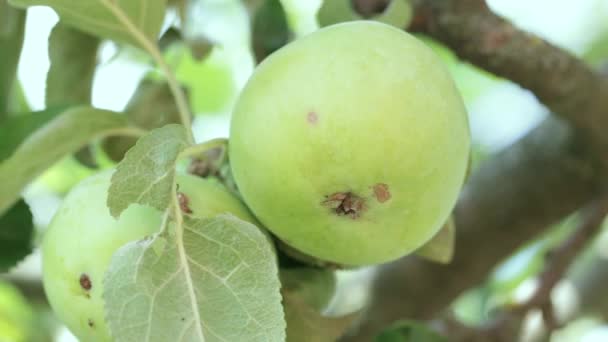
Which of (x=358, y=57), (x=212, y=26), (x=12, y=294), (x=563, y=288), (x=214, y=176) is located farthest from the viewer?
(x=12, y=294)

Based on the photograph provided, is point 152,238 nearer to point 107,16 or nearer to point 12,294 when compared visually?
point 107,16

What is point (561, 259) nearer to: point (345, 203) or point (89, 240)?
point (345, 203)

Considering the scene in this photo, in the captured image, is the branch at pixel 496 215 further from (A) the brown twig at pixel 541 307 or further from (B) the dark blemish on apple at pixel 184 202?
(B) the dark blemish on apple at pixel 184 202

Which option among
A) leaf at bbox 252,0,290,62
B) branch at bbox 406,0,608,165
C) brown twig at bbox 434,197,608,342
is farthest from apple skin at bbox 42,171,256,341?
brown twig at bbox 434,197,608,342

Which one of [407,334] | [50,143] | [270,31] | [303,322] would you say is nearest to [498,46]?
[270,31]

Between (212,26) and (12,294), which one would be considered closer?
(212,26)

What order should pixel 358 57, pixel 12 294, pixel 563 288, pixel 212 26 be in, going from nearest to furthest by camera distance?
pixel 358 57
pixel 212 26
pixel 563 288
pixel 12 294

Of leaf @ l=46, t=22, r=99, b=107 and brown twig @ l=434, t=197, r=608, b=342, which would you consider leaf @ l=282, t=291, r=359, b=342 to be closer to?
leaf @ l=46, t=22, r=99, b=107

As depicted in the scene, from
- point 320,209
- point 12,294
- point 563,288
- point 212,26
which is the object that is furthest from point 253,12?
point 12,294
